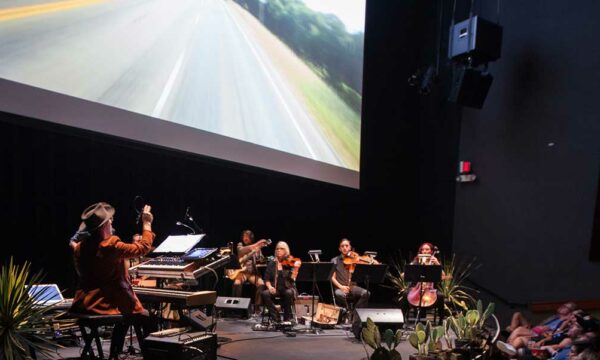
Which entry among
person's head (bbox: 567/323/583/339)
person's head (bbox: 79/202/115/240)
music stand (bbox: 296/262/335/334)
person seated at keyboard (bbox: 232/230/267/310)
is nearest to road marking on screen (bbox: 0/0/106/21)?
person's head (bbox: 79/202/115/240)

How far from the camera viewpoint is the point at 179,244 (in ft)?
14.2

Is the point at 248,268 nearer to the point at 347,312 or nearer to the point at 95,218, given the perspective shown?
the point at 347,312

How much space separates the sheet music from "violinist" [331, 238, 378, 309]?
288 cm

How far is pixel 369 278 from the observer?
20.5 ft

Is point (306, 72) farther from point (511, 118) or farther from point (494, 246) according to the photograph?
point (494, 246)

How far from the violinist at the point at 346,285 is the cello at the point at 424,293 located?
613 millimetres

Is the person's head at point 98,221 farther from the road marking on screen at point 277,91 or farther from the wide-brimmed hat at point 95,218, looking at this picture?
the road marking on screen at point 277,91

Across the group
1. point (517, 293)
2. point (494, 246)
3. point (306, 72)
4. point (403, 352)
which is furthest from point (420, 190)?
point (403, 352)

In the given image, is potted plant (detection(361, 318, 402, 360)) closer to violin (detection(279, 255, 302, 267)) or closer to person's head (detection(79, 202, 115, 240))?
person's head (detection(79, 202, 115, 240))

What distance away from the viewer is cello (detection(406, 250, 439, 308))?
6816 mm

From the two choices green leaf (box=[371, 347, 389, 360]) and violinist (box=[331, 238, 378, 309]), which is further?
violinist (box=[331, 238, 378, 309])

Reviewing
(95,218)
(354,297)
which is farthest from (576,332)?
(95,218)

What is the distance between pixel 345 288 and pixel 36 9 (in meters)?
4.81

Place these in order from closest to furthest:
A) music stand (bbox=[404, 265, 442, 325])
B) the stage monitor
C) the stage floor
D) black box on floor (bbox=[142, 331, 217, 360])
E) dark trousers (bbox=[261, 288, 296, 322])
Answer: black box on floor (bbox=[142, 331, 217, 360]) < the stage monitor < the stage floor < music stand (bbox=[404, 265, 442, 325]) < dark trousers (bbox=[261, 288, 296, 322])
